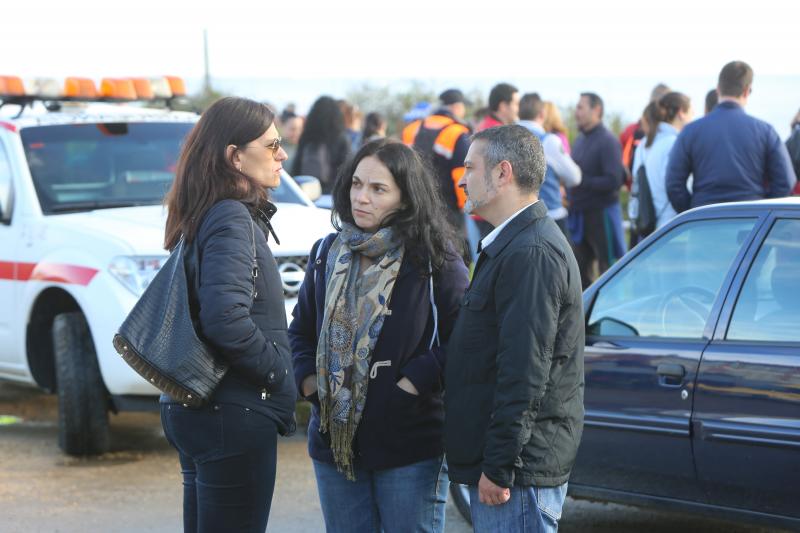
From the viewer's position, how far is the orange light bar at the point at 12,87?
7930mm

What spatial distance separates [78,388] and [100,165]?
174 centimetres

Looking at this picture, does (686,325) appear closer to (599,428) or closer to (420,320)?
(599,428)

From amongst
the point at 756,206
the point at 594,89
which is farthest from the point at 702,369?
the point at 594,89

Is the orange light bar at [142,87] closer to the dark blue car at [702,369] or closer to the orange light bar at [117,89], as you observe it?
the orange light bar at [117,89]

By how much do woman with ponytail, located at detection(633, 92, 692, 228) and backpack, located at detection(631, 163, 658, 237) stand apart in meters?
0.06

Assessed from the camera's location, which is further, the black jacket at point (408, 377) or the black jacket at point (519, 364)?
the black jacket at point (408, 377)

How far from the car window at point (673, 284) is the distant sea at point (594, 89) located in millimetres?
7382

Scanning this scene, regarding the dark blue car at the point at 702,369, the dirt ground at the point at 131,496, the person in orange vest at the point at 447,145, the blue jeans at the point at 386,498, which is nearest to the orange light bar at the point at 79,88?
the dirt ground at the point at 131,496

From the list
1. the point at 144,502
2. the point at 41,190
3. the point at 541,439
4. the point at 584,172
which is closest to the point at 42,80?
the point at 41,190

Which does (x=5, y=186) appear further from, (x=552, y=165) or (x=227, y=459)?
(x=227, y=459)

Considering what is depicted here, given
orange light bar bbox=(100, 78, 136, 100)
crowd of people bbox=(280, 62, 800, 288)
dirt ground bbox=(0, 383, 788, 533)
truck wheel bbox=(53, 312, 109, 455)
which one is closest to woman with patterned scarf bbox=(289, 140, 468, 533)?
dirt ground bbox=(0, 383, 788, 533)

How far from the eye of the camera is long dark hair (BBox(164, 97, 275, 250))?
3.35m

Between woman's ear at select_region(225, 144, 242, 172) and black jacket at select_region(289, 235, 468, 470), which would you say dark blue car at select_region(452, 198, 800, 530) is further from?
woman's ear at select_region(225, 144, 242, 172)

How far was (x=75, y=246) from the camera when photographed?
679 cm
